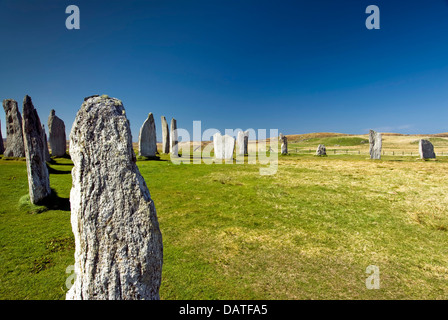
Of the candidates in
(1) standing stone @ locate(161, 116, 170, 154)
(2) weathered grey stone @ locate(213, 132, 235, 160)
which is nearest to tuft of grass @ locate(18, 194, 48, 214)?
(2) weathered grey stone @ locate(213, 132, 235, 160)

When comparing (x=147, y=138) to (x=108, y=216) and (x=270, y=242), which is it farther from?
(x=108, y=216)

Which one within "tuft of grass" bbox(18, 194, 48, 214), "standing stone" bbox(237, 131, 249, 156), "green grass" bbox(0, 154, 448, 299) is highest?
"standing stone" bbox(237, 131, 249, 156)

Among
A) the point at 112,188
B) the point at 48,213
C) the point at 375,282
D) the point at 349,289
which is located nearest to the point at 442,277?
the point at 375,282

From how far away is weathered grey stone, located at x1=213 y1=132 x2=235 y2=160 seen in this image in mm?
29434

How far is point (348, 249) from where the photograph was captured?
7391 mm

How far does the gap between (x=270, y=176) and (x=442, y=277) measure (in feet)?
42.6

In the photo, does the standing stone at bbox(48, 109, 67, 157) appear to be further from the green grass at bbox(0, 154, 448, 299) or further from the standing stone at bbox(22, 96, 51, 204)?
the standing stone at bbox(22, 96, 51, 204)

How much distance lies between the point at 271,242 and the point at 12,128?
84.0 feet

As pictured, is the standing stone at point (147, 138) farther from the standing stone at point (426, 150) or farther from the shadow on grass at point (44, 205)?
the standing stone at point (426, 150)

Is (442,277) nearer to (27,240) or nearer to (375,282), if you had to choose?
(375,282)

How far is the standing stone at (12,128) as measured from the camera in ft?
67.3

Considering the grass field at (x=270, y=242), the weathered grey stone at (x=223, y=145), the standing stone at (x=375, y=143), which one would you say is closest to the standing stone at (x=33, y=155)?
the grass field at (x=270, y=242)

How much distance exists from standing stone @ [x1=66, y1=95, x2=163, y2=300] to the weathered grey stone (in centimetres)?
2602
